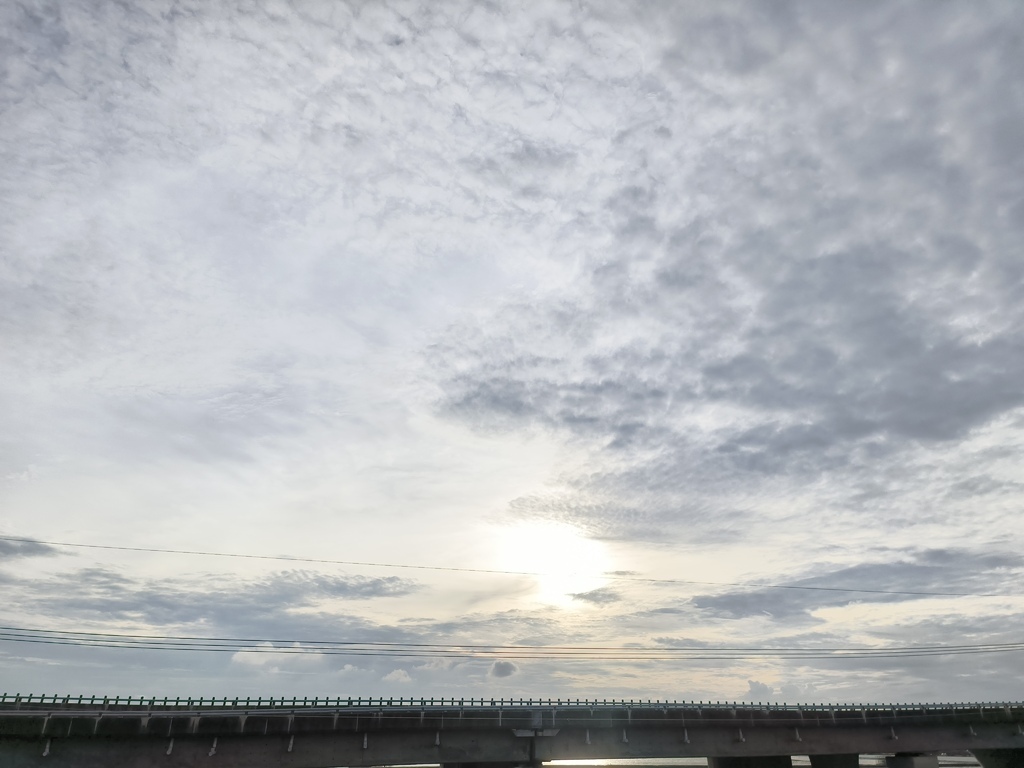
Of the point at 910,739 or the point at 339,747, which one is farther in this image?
the point at 910,739

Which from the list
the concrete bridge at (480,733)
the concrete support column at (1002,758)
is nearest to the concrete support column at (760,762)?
the concrete bridge at (480,733)

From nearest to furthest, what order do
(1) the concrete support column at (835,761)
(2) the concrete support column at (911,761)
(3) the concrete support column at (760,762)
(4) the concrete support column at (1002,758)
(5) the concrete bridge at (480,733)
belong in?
(5) the concrete bridge at (480,733), (3) the concrete support column at (760,762), (1) the concrete support column at (835,761), (2) the concrete support column at (911,761), (4) the concrete support column at (1002,758)

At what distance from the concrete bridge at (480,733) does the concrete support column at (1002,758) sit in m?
0.13

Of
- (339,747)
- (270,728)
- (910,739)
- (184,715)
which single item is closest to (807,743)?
(910,739)

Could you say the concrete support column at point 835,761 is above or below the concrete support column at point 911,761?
above

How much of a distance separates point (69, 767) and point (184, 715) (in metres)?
7.29

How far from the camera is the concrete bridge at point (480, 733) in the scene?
47.6m

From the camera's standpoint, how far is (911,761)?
82.2m

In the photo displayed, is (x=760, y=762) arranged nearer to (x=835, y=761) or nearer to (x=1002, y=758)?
(x=835, y=761)

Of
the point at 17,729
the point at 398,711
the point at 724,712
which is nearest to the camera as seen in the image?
the point at 17,729

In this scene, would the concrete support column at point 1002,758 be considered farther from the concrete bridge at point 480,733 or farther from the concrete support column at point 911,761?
the concrete support column at point 911,761

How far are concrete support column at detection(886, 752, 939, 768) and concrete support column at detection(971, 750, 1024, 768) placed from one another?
29.4 ft

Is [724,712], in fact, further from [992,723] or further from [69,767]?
[69,767]

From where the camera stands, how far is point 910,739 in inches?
3130
